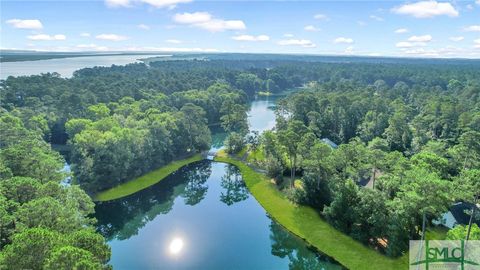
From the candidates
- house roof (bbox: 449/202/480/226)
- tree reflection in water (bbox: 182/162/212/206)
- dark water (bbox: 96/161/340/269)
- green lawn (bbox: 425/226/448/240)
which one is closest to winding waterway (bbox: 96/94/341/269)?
dark water (bbox: 96/161/340/269)

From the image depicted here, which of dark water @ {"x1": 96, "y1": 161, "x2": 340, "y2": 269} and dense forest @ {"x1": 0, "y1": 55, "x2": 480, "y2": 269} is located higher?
dense forest @ {"x1": 0, "y1": 55, "x2": 480, "y2": 269}

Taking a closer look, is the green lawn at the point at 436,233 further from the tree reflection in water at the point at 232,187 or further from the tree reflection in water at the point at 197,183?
the tree reflection in water at the point at 197,183

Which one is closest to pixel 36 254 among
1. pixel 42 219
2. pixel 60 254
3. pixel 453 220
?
pixel 60 254

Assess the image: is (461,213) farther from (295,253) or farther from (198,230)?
(198,230)

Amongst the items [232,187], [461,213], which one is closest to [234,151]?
[232,187]

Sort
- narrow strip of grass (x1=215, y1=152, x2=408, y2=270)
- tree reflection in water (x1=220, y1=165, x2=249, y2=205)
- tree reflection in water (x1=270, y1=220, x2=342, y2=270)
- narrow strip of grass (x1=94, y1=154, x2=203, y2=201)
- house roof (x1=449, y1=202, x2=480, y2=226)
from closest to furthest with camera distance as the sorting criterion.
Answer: narrow strip of grass (x1=215, y1=152, x2=408, y2=270) < tree reflection in water (x1=270, y1=220, x2=342, y2=270) < house roof (x1=449, y1=202, x2=480, y2=226) < narrow strip of grass (x1=94, y1=154, x2=203, y2=201) < tree reflection in water (x1=220, y1=165, x2=249, y2=205)

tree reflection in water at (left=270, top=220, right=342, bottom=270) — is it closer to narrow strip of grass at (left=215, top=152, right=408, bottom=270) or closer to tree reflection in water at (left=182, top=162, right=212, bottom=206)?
narrow strip of grass at (left=215, top=152, right=408, bottom=270)
